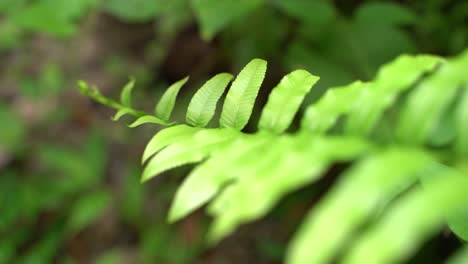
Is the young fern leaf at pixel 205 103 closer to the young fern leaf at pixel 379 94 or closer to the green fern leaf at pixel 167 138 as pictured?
the green fern leaf at pixel 167 138

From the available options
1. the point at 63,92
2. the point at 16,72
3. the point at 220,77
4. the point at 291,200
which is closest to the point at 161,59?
the point at 63,92

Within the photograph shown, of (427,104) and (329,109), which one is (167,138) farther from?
(427,104)

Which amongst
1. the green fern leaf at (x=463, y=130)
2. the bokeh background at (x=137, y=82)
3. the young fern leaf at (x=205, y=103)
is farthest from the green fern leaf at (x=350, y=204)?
the bokeh background at (x=137, y=82)

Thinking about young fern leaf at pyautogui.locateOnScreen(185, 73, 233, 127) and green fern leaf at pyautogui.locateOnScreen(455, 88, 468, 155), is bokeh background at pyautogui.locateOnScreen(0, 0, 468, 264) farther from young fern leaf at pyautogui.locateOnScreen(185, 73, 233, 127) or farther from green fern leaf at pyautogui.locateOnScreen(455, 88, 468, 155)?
green fern leaf at pyautogui.locateOnScreen(455, 88, 468, 155)

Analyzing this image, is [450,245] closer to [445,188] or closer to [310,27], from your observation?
[310,27]

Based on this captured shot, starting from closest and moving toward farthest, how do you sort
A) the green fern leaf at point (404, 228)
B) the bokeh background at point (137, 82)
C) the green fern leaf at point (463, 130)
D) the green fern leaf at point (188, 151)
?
1. the green fern leaf at point (404, 228)
2. the green fern leaf at point (463, 130)
3. the green fern leaf at point (188, 151)
4. the bokeh background at point (137, 82)

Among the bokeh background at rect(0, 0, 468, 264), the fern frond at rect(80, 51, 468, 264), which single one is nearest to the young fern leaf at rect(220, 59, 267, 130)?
the fern frond at rect(80, 51, 468, 264)
